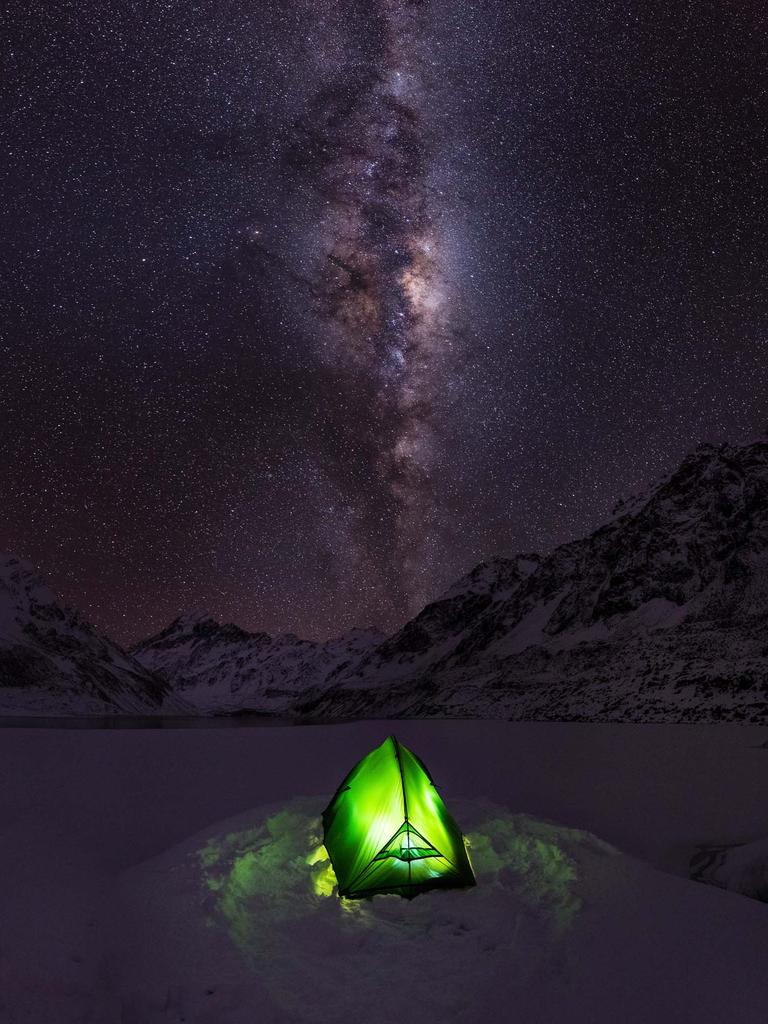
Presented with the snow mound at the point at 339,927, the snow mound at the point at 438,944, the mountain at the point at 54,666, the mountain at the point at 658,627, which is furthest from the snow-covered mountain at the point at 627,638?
the snow mound at the point at 339,927

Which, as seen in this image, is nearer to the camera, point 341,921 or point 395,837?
point 341,921

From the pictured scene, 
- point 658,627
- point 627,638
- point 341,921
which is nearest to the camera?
point 341,921

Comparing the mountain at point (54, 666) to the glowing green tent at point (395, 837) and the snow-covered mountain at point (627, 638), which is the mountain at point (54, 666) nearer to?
the snow-covered mountain at point (627, 638)

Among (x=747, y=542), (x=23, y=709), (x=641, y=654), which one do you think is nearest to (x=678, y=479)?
(x=747, y=542)

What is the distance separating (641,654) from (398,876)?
117 meters

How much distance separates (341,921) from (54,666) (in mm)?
167871

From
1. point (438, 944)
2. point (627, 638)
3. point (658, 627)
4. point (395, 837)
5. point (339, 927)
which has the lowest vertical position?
point (438, 944)

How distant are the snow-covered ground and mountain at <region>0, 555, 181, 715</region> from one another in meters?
119

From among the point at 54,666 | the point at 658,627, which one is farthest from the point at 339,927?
the point at 54,666

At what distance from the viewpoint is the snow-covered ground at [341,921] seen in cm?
588

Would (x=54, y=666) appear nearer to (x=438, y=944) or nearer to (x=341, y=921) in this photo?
(x=341, y=921)

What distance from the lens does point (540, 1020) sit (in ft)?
18.5

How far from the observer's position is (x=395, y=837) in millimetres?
8617

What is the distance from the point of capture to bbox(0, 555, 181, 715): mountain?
132 metres
